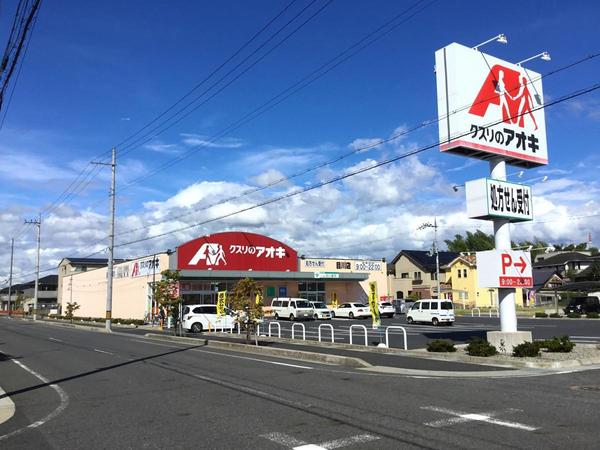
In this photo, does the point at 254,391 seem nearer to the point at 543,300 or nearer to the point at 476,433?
the point at 476,433

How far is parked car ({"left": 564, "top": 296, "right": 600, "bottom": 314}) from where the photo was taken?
151 ft

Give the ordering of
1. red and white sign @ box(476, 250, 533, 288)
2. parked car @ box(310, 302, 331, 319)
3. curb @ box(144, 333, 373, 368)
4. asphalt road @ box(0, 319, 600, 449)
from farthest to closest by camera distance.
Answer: parked car @ box(310, 302, 331, 319), red and white sign @ box(476, 250, 533, 288), curb @ box(144, 333, 373, 368), asphalt road @ box(0, 319, 600, 449)

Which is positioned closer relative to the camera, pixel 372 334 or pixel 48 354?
pixel 48 354

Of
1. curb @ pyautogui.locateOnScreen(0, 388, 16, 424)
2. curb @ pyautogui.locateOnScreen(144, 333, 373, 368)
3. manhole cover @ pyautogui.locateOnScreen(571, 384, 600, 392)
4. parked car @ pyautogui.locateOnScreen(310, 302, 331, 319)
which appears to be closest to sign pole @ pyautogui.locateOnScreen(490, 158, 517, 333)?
curb @ pyautogui.locateOnScreen(144, 333, 373, 368)

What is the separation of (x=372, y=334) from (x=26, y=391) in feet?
59.1

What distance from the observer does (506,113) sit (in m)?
19.0

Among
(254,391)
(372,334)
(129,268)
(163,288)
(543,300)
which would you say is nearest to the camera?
(254,391)

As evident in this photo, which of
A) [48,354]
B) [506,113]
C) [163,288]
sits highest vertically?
[506,113]

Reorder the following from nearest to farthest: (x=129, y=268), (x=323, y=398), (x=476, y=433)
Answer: (x=476, y=433), (x=323, y=398), (x=129, y=268)

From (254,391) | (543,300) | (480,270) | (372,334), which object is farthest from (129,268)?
(543,300)

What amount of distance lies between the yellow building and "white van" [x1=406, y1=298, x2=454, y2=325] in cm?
3597

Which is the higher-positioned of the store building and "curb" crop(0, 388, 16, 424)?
the store building

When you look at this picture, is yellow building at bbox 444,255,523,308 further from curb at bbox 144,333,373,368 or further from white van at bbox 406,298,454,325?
curb at bbox 144,333,373,368

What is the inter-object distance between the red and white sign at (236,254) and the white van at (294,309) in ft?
21.2
